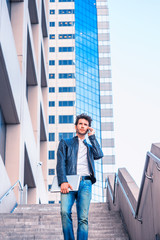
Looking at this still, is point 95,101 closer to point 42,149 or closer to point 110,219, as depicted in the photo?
point 42,149

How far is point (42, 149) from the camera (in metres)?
25.4

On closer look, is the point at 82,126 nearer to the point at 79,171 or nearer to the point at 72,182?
the point at 79,171

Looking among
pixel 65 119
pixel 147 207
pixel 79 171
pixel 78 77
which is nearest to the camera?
pixel 79 171

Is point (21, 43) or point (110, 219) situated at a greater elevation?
point (21, 43)

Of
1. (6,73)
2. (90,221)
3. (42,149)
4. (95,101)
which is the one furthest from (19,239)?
(95,101)

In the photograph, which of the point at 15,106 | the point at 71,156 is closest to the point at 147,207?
the point at 71,156

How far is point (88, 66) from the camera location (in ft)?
270

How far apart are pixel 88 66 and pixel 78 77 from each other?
508cm

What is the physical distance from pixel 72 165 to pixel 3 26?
677cm

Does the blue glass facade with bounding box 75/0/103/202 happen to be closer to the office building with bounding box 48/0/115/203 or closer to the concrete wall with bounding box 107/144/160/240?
the office building with bounding box 48/0/115/203

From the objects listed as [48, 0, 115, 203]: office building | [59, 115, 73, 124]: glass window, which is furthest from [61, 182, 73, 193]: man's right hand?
[59, 115, 73, 124]: glass window

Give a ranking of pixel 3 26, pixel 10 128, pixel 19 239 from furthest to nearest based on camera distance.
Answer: pixel 10 128
pixel 3 26
pixel 19 239

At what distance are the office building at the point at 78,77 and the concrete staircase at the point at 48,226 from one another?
63145mm

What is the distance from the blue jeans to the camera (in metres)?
4.68
